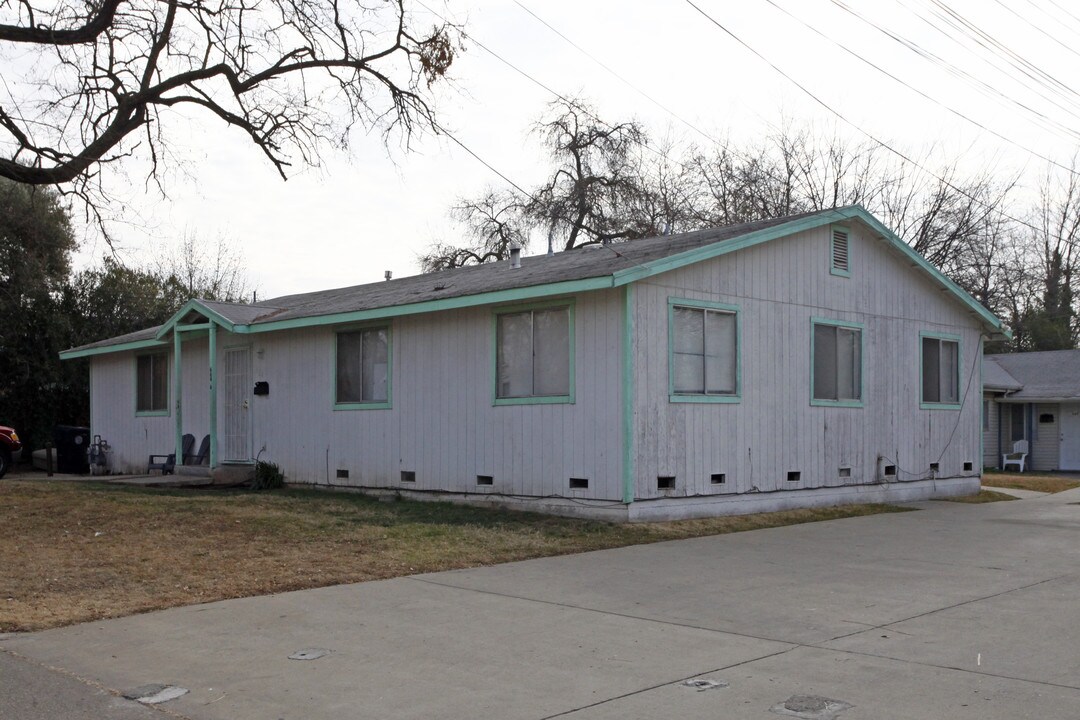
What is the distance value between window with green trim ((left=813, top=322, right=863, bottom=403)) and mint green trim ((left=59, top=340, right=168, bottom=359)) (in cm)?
1320

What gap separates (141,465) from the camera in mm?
22453

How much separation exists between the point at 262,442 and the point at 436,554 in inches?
368

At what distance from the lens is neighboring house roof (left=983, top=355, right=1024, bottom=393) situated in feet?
96.5

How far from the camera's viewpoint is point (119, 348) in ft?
73.2

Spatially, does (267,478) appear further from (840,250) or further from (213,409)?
(840,250)

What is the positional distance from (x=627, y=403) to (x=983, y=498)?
30.2 ft

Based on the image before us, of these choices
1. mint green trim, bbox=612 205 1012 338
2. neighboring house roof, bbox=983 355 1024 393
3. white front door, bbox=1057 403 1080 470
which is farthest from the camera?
white front door, bbox=1057 403 1080 470

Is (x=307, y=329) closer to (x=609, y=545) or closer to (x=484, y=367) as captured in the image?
(x=484, y=367)

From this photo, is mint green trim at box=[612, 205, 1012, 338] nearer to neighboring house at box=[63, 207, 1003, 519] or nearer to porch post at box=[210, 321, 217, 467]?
neighboring house at box=[63, 207, 1003, 519]

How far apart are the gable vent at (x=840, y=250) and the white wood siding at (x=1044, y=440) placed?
706 inches

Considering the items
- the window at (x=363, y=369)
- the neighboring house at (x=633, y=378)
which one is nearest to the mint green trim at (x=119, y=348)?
the neighboring house at (x=633, y=378)

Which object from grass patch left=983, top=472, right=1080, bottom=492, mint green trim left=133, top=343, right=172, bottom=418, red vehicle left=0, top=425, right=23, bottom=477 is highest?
mint green trim left=133, top=343, right=172, bottom=418

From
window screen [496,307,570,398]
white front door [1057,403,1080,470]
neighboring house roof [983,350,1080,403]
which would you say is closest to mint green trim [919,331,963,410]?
window screen [496,307,570,398]

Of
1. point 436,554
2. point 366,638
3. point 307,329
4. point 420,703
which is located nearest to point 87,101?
point 307,329
